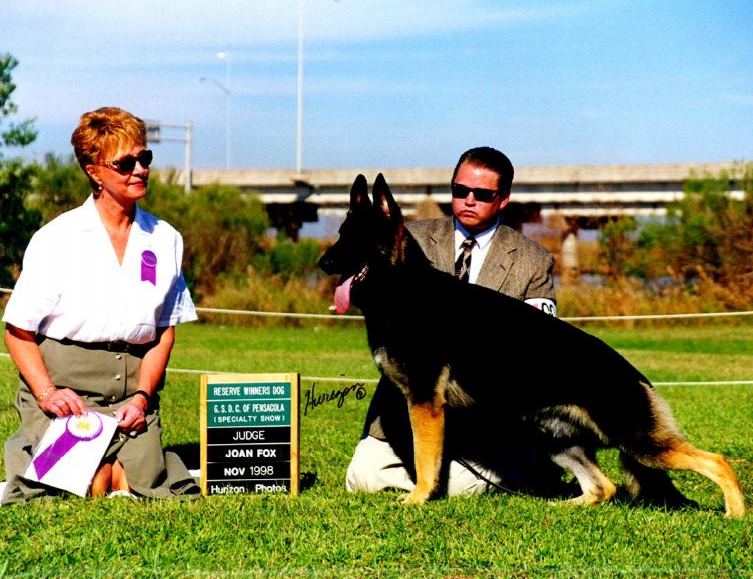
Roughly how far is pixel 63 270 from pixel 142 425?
92 cm

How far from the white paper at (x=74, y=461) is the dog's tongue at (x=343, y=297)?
1332 mm

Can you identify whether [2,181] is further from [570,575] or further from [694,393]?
[570,575]

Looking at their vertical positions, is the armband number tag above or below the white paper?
above

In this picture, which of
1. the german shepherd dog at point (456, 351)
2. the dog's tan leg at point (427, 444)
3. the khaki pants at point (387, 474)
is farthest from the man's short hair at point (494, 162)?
the khaki pants at point (387, 474)

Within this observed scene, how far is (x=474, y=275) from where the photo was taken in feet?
19.2

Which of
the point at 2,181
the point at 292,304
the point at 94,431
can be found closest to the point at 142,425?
the point at 94,431

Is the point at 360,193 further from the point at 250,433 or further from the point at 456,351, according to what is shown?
the point at 250,433

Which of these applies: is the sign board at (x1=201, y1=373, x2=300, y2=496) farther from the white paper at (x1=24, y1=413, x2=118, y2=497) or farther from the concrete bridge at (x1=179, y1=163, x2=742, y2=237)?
the concrete bridge at (x1=179, y1=163, x2=742, y2=237)

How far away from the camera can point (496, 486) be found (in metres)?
5.80

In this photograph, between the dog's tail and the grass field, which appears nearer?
the grass field

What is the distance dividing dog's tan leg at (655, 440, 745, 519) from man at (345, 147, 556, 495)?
1084 mm

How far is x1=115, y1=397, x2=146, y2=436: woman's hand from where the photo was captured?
17.3ft
